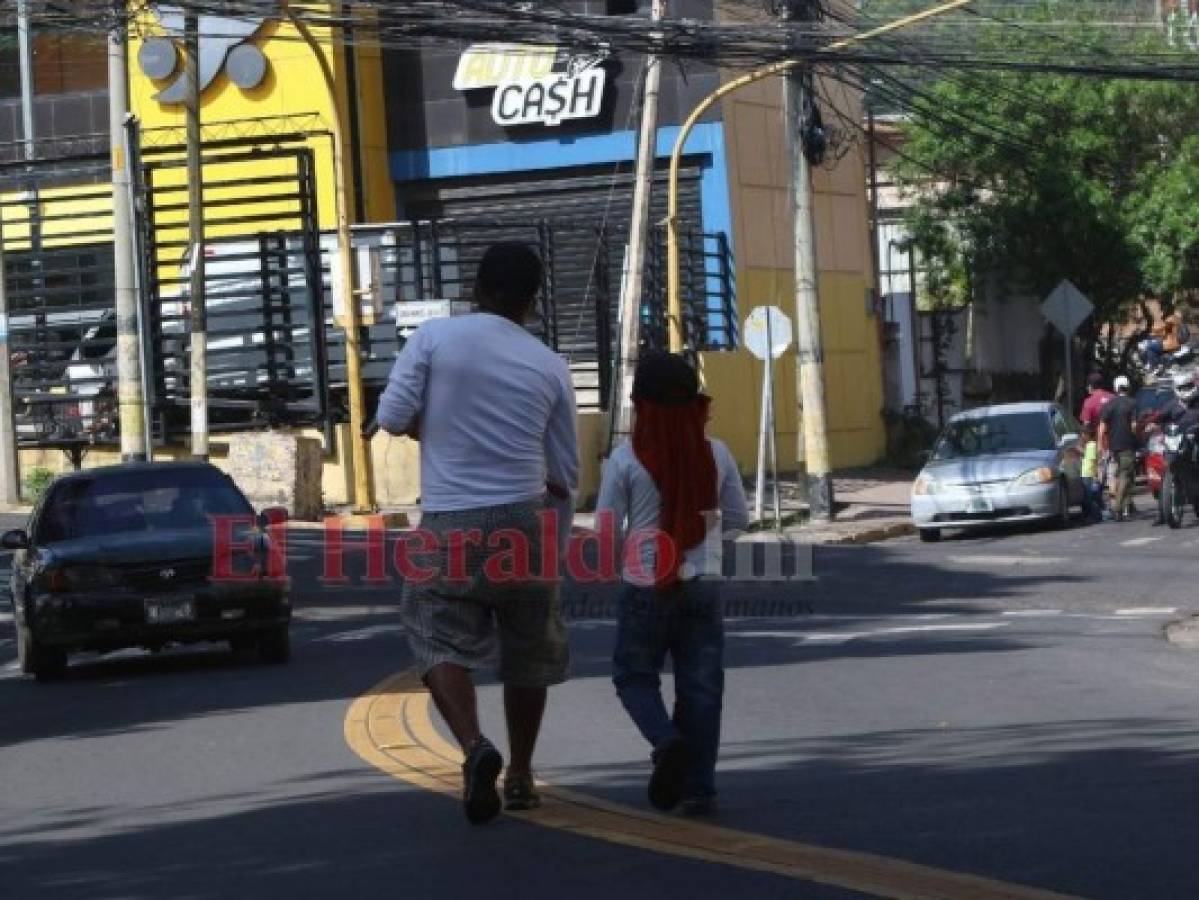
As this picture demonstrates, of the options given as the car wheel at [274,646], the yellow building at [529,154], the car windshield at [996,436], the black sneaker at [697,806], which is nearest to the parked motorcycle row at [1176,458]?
the car windshield at [996,436]

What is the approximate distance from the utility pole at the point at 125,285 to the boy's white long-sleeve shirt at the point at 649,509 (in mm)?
16647

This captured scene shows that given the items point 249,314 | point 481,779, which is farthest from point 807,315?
point 481,779

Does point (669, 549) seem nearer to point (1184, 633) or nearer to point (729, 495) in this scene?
point (729, 495)

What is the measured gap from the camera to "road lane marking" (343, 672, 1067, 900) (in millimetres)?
7266

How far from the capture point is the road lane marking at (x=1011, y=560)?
25.4 meters

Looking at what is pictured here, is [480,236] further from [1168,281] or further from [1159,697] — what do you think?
[1159,697]

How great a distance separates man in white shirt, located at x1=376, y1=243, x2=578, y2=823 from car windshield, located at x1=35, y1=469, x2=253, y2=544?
846 centimetres

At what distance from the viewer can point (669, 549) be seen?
361 inches

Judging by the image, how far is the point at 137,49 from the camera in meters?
41.0

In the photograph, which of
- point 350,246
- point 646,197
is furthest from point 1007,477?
point 350,246

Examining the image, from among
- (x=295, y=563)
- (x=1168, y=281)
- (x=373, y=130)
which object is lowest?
(x=295, y=563)

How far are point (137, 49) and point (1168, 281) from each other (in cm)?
1854

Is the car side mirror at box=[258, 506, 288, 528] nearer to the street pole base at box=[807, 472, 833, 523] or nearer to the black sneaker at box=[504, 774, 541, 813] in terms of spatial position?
the black sneaker at box=[504, 774, 541, 813]

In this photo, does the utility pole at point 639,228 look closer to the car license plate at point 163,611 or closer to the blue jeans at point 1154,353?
the car license plate at point 163,611
